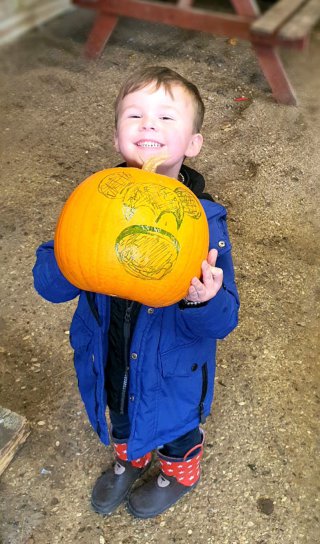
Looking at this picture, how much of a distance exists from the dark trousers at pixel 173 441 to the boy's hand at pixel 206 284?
24.1 inches

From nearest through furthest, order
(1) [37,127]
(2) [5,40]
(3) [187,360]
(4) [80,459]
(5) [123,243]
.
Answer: (5) [123,243], (3) [187,360], (4) [80,459], (1) [37,127], (2) [5,40]

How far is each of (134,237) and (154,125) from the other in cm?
35

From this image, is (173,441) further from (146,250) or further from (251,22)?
(251,22)

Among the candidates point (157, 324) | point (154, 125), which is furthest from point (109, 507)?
point (154, 125)

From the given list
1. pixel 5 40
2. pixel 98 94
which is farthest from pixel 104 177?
pixel 5 40

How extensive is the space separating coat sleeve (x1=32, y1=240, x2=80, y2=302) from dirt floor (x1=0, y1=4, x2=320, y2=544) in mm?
822

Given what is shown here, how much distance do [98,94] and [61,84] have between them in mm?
306

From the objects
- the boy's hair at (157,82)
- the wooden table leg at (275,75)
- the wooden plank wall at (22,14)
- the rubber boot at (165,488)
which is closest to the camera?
the boy's hair at (157,82)

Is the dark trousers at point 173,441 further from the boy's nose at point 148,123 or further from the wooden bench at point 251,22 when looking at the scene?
the wooden bench at point 251,22

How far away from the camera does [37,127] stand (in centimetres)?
389

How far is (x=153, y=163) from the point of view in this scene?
1.47 m

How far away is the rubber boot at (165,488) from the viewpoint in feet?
6.48

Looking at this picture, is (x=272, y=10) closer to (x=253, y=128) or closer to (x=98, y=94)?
(x=253, y=128)

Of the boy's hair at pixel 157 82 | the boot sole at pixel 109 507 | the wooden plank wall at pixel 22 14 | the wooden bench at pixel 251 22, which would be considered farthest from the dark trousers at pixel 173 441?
the wooden plank wall at pixel 22 14
